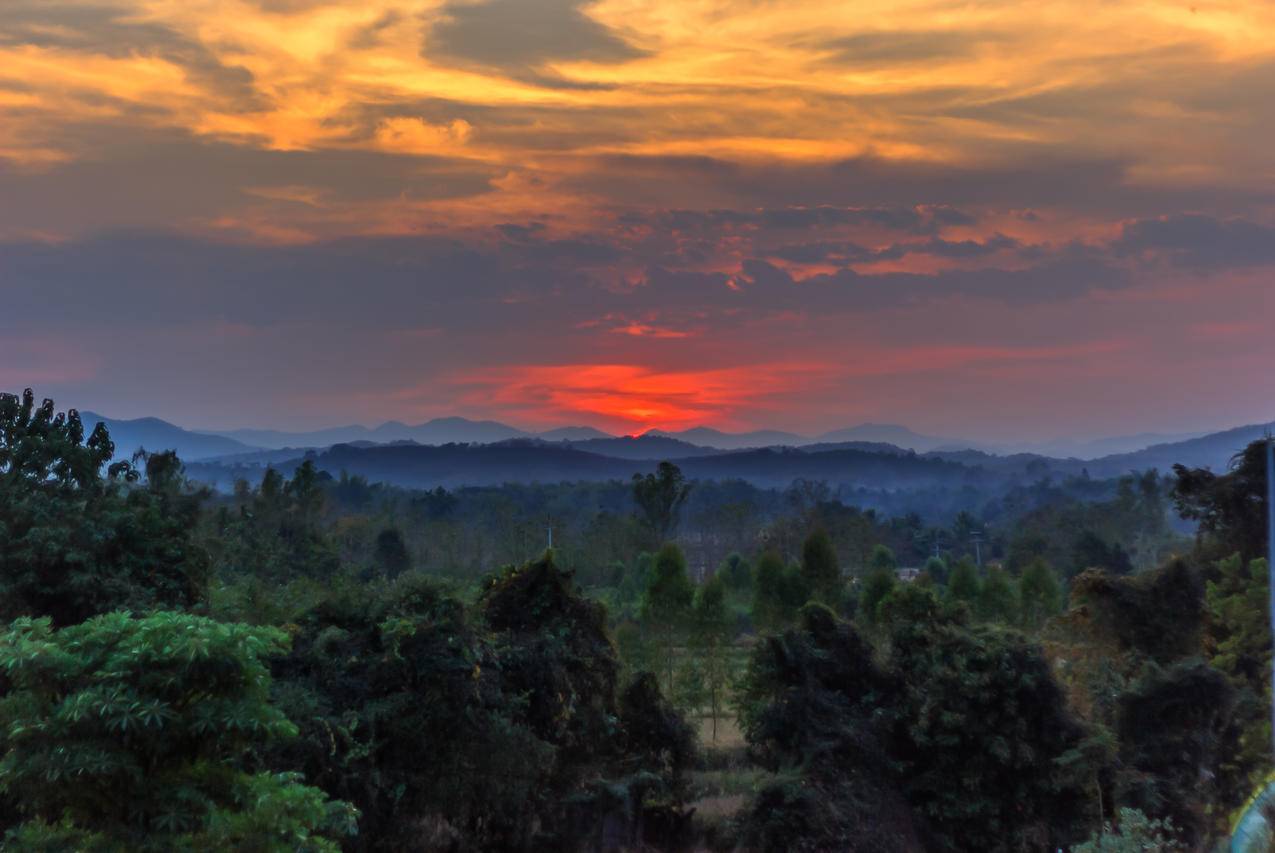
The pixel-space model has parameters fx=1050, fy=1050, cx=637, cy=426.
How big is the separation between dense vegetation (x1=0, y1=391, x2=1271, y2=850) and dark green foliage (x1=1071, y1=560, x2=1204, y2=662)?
0.06m

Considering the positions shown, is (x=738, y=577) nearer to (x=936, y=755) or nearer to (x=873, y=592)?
(x=873, y=592)

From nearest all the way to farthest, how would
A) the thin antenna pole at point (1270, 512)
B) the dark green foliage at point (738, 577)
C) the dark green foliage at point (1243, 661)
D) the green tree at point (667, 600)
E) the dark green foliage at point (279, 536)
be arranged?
the dark green foliage at point (1243, 661) < the thin antenna pole at point (1270, 512) < the green tree at point (667, 600) < the dark green foliage at point (279, 536) < the dark green foliage at point (738, 577)

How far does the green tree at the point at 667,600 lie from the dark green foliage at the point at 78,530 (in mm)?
16305

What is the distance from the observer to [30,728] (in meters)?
7.80

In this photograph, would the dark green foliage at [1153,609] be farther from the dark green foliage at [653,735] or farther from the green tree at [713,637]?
the green tree at [713,637]

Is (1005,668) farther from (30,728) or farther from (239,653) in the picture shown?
(30,728)

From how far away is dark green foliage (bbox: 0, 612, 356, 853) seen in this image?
775cm

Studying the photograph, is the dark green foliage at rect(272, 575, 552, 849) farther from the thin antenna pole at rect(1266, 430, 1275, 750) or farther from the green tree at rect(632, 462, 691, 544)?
the green tree at rect(632, 462, 691, 544)

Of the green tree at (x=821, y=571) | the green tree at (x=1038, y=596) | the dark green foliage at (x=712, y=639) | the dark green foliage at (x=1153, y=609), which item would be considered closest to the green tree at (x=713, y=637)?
the dark green foliage at (x=712, y=639)

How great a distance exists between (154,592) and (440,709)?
533 centimetres

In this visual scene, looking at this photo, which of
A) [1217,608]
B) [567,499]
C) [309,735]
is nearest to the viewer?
[309,735]

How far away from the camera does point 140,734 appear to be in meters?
7.92

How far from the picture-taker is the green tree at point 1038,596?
3450cm

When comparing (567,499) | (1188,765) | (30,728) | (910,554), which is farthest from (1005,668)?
(567,499)
